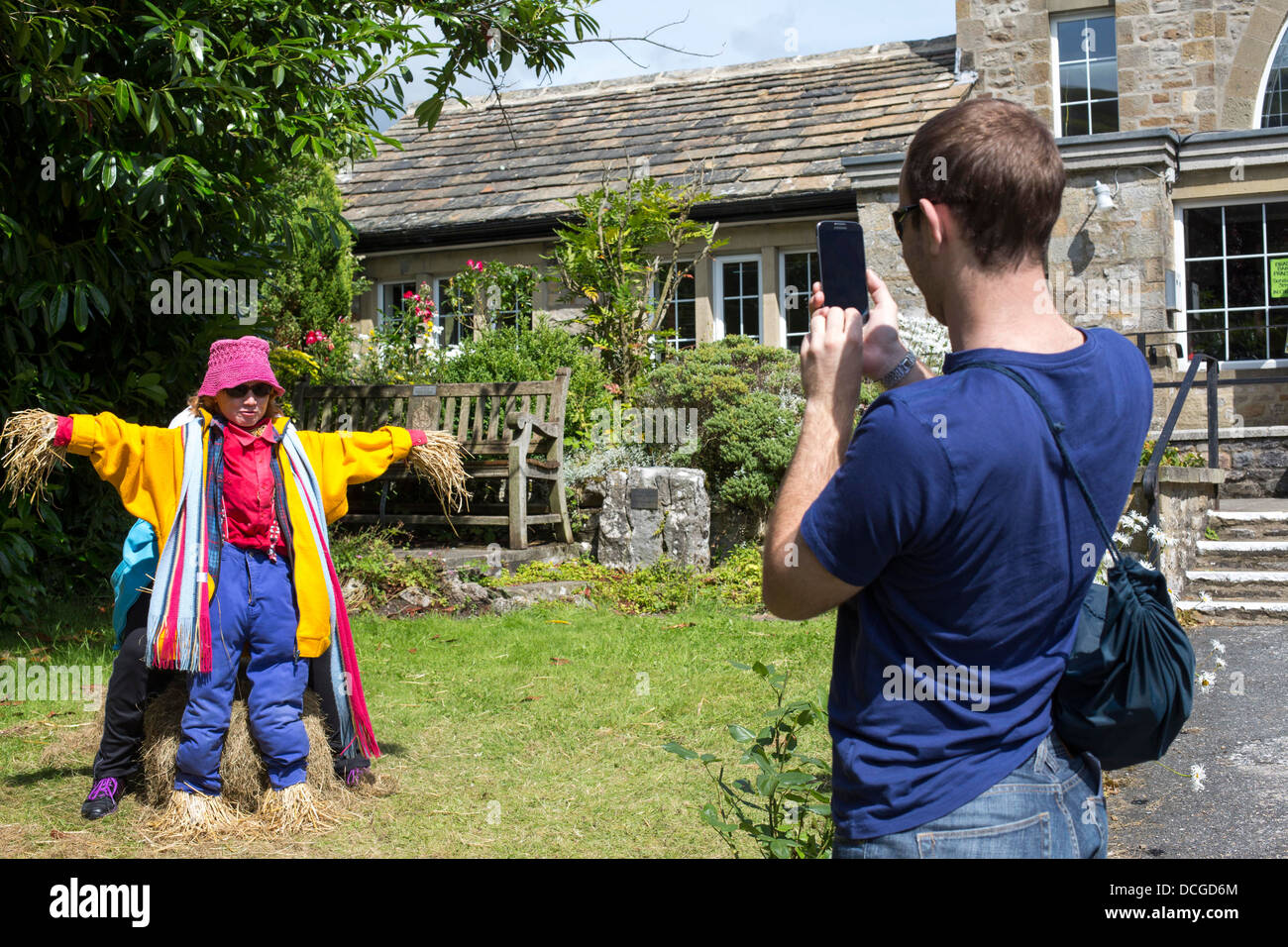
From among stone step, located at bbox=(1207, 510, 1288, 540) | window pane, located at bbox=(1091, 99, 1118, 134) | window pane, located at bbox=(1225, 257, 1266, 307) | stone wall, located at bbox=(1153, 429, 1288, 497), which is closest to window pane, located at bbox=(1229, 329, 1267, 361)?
window pane, located at bbox=(1225, 257, 1266, 307)

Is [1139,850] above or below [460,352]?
below

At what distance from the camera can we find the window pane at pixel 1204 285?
1179 cm

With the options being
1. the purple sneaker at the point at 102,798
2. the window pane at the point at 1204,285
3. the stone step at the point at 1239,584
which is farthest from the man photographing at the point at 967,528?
the window pane at the point at 1204,285

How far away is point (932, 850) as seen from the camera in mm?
1505

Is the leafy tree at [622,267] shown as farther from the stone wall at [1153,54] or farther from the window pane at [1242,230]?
the window pane at [1242,230]

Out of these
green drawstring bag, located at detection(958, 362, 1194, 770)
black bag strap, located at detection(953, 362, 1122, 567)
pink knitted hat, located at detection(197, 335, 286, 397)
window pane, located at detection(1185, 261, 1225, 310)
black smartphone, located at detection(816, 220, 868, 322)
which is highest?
window pane, located at detection(1185, 261, 1225, 310)

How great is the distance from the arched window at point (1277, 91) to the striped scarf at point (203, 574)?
11.7 metres

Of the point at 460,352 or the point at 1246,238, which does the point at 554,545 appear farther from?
the point at 1246,238

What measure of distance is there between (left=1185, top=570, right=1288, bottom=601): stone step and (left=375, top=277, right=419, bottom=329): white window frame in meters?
10.5

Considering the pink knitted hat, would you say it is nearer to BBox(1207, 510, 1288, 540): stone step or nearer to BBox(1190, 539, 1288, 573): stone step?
BBox(1190, 539, 1288, 573): stone step

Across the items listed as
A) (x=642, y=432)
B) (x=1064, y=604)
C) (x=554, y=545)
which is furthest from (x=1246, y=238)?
(x=1064, y=604)

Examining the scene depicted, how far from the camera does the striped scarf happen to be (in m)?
3.99

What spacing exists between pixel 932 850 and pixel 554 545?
7.71 metres

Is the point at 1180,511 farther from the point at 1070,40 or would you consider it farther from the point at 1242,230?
the point at 1070,40
